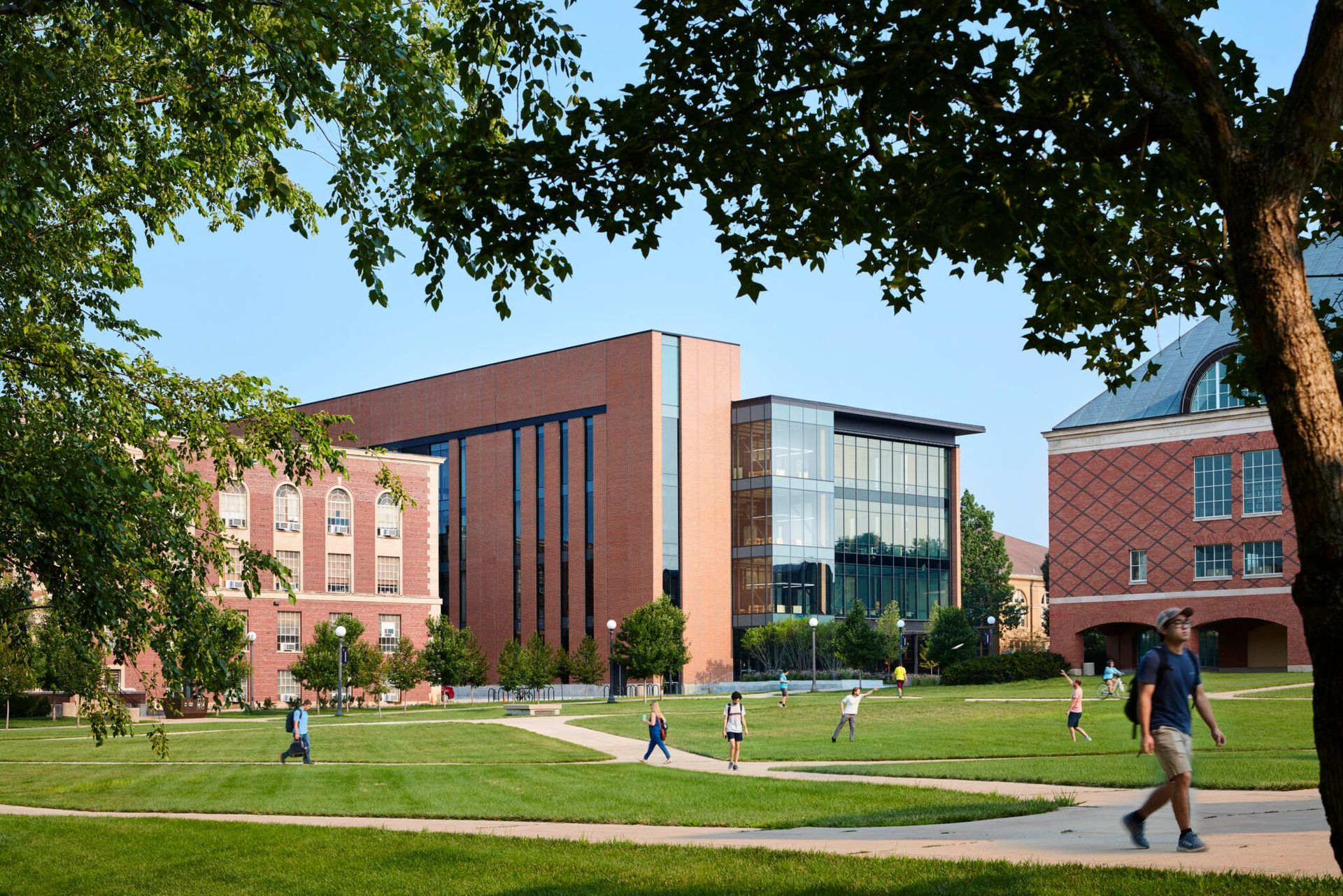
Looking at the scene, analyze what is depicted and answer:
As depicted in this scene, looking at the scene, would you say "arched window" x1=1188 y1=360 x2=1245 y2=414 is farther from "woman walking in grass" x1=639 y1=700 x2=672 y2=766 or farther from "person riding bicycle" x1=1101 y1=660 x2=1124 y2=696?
"woman walking in grass" x1=639 y1=700 x2=672 y2=766

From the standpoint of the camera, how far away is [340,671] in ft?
186

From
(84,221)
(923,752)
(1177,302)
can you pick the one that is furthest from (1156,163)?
(923,752)

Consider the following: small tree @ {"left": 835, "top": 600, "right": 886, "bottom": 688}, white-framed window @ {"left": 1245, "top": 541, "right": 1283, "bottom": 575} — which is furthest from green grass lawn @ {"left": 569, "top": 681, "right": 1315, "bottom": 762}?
small tree @ {"left": 835, "top": 600, "right": 886, "bottom": 688}

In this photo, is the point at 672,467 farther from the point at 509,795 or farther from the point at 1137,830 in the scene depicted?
the point at 1137,830

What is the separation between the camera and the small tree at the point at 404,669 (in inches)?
2808

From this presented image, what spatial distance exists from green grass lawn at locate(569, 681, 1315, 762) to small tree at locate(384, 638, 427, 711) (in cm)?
2396

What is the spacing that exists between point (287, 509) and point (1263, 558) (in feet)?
169

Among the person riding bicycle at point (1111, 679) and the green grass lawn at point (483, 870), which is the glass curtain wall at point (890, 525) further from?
the green grass lawn at point (483, 870)

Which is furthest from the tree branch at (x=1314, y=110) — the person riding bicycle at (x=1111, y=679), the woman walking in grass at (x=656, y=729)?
the person riding bicycle at (x=1111, y=679)

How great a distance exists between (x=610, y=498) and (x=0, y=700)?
119 ft

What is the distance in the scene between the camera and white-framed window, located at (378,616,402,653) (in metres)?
81.2

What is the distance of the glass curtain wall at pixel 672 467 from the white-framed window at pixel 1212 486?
107ft

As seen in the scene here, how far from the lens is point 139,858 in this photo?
14.4 metres

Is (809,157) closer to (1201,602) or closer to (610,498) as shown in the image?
(1201,602)
